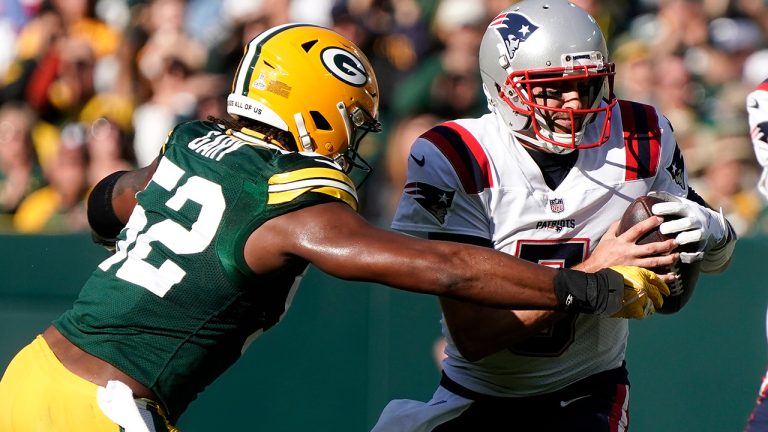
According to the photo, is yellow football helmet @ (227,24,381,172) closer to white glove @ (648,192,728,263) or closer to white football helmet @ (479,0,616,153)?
white football helmet @ (479,0,616,153)

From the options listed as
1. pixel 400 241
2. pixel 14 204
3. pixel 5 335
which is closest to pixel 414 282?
pixel 400 241

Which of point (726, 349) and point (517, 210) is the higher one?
point (517, 210)

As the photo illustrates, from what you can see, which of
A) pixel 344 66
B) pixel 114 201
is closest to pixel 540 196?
pixel 344 66

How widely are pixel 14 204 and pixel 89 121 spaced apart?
2.66 feet

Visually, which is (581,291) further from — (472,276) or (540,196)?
(540,196)

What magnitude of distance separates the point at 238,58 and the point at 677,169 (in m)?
4.41

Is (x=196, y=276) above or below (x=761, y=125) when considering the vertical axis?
above

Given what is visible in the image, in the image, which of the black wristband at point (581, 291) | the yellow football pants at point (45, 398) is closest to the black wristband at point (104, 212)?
the yellow football pants at point (45, 398)

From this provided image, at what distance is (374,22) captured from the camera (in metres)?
7.51

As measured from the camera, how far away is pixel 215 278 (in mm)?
3203

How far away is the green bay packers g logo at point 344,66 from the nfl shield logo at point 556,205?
76 cm

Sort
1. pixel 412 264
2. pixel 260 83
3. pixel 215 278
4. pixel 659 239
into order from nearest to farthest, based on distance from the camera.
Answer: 1. pixel 412 264
2. pixel 215 278
3. pixel 659 239
4. pixel 260 83

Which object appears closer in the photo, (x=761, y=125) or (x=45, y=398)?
(x=45, y=398)

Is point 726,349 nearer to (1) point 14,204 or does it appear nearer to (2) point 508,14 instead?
(2) point 508,14
